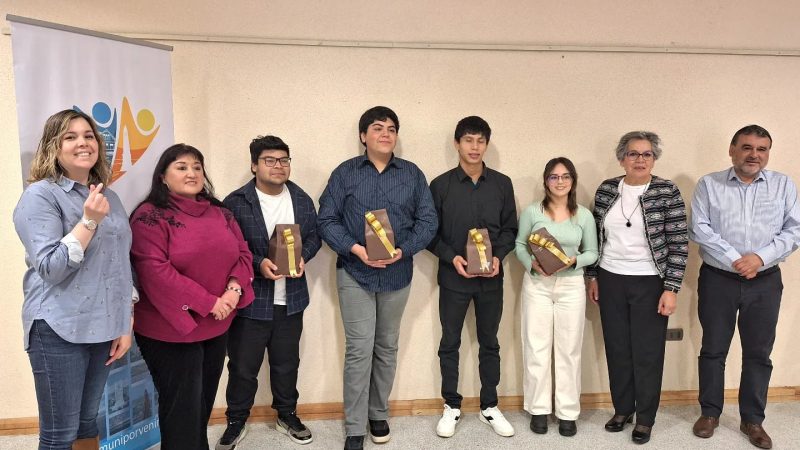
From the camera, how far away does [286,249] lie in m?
2.30

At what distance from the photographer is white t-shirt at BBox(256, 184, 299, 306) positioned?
2402 millimetres

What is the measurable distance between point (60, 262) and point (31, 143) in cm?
65

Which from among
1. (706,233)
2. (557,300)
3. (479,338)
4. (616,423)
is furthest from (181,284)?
Answer: (706,233)

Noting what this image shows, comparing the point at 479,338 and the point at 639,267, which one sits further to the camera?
the point at 479,338

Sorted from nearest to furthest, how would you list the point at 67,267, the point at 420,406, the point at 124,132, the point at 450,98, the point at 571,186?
the point at 67,267
the point at 124,132
the point at 571,186
the point at 450,98
the point at 420,406

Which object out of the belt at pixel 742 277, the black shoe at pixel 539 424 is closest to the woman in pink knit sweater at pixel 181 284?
the black shoe at pixel 539 424

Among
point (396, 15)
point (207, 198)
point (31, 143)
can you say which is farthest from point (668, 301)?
point (31, 143)

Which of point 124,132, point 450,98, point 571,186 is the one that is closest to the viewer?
point 124,132

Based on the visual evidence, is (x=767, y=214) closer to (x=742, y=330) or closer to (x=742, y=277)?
(x=742, y=277)

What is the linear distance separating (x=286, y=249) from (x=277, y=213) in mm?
216

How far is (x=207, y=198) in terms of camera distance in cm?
207

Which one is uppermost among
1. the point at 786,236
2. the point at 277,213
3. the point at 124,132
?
the point at 124,132

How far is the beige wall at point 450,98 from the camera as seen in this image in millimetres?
2652

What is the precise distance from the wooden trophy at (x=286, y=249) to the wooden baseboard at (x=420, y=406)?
100 centimetres
